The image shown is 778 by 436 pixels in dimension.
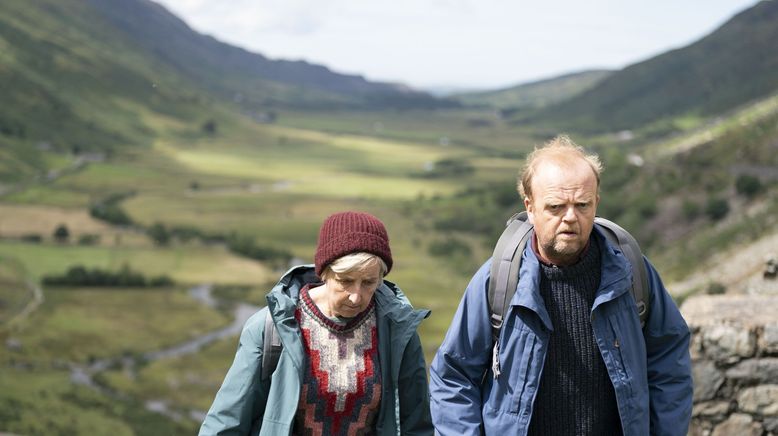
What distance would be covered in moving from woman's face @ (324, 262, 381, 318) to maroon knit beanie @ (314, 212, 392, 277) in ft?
0.29

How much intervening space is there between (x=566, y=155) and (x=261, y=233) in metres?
101

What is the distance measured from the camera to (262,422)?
201 inches

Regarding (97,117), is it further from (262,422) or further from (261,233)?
(262,422)

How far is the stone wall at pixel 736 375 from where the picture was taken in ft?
27.8

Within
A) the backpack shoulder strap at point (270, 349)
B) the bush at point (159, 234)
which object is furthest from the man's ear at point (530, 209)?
the bush at point (159, 234)

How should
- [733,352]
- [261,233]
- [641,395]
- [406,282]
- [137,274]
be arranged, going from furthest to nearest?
[261,233]
[137,274]
[406,282]
[733,352]
[641,395]

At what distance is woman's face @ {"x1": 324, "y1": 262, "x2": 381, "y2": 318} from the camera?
508 centimetres

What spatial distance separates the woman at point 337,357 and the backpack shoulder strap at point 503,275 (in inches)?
20.4

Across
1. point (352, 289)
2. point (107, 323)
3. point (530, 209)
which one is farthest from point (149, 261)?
point (530, 209)

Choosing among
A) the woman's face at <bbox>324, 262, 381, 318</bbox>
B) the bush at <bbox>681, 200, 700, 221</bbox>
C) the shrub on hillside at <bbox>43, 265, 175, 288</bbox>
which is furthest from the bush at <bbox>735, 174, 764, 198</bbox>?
the shrub on hillside at <bbox>43, 265, 175, 288</bbox>

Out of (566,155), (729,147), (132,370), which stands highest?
(729,147)

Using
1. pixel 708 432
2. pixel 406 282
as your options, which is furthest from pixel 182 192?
pixel 708 432

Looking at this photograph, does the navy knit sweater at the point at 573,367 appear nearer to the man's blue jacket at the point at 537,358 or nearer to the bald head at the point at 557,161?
the man's blue jacket at the point at 537,358

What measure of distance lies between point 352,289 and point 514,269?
912 millimetres
